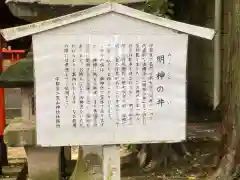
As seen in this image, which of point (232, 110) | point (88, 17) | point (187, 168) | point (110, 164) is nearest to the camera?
point (88, 17)

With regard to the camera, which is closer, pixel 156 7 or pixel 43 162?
pixel 43 162

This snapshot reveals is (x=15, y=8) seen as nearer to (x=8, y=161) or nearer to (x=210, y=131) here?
(x=210, y=131)

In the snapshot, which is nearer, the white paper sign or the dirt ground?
the white paper sign

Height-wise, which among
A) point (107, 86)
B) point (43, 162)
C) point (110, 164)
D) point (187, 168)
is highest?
point (107, 86)

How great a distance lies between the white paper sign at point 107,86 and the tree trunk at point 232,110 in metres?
1.45

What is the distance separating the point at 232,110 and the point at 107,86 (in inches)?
78.5

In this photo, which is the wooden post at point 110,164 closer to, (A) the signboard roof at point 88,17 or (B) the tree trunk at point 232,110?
(A) the signboard roof at point 88,17

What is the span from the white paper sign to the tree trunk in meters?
1.45

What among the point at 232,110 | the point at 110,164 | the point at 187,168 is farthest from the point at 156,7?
the point at 110,164

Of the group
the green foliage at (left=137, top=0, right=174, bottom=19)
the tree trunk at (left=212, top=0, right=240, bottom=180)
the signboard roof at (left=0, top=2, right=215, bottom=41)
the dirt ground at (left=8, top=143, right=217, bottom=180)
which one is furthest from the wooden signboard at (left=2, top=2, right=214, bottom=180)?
the dirt ground at (left=8, top=143, right=217, bottom=180)

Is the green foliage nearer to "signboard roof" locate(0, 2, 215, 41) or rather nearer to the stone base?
"signboard roof" locate(0, 2, 215, 41)

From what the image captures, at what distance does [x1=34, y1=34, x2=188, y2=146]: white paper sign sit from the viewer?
3.93 metres

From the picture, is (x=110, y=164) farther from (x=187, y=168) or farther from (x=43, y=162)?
(x=187, y=168)

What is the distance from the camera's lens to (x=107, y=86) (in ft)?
13.0
